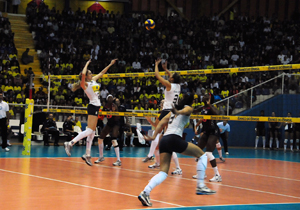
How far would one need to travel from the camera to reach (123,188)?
8188 mm

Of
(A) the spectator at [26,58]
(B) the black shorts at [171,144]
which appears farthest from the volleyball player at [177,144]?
(A) the spectator at [26,58]

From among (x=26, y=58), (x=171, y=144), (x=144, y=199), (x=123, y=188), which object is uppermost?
(x=26, y=58)

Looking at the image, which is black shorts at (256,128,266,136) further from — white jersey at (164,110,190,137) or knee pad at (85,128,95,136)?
white jersey at (164,110,190,137)

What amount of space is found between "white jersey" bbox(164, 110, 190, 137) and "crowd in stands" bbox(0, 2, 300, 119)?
49.1 ft

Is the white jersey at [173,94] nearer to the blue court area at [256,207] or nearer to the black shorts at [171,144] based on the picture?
the black shorts at [171,144]

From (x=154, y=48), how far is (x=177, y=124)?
75.5 ft

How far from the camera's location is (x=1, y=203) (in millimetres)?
6418

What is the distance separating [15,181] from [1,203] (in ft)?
7.17

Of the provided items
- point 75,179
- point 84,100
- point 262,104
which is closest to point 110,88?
point 84,100

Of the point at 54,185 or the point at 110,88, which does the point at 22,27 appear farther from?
the point at 54,185

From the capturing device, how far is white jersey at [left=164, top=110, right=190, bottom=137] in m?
7.00

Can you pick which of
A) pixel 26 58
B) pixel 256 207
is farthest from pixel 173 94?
pixel 26 58

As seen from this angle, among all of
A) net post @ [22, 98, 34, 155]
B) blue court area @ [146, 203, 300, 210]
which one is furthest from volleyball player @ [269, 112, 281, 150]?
blue court area @ [146, 203, 300, 210]

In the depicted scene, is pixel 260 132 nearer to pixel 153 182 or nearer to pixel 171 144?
pixel 171 144
